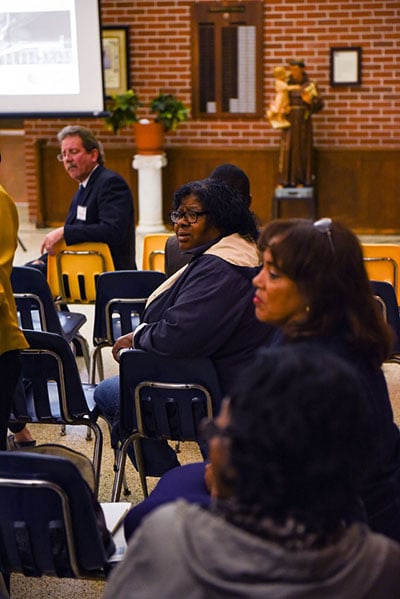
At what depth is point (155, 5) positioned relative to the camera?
31.9ft

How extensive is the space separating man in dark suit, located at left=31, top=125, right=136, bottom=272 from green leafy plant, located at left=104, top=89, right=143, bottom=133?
406 cm

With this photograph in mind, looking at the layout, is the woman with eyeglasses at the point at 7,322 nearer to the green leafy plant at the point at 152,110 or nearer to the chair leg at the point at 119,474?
the chair leg at the point at 119,474

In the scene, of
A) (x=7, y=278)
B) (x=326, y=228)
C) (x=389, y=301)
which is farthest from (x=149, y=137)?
(x=326, y=228)

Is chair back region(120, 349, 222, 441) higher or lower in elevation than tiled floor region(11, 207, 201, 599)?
higher

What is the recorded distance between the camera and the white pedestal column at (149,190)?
373 inches

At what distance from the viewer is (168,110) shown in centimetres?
930

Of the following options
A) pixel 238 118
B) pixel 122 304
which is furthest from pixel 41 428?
pixel 238 118

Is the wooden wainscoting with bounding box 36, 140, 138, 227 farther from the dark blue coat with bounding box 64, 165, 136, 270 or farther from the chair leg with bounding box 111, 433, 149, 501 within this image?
the chair leg with bounding box 111, 433, 149, 501

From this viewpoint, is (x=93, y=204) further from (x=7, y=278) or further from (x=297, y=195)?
(x=297, y=195)

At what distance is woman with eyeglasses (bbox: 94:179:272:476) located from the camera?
3064 millimetres

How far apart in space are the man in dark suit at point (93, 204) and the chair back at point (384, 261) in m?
1.42

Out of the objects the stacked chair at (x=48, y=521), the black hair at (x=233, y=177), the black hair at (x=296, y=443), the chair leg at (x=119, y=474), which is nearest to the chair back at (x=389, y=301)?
the black hair at (x=233, y=177)

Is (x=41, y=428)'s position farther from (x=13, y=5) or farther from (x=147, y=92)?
(x=147, y=92)

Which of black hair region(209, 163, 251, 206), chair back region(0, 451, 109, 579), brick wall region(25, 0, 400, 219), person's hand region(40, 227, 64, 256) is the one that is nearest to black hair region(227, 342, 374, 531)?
chair back region(0, 451, 109, 579)
